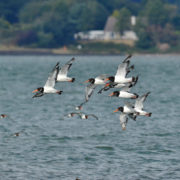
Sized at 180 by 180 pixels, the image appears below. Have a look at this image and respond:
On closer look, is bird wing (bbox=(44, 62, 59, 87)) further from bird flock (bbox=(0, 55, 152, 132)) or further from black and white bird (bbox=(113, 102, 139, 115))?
black and white bird (bbox=(113, 102, 139, 115))

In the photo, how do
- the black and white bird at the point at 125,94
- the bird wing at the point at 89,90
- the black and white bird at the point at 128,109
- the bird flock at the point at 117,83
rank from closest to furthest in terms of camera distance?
the bird flock at the point at 117,83 → the black and white bird at the point at 125,94 → the black and white bird at the point at 128,109 → the bird wing at the point at 89,90

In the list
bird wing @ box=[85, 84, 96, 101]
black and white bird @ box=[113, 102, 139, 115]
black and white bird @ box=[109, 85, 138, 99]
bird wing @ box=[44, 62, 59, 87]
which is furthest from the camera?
bird wing @ box=[85, 84, 96, 101]

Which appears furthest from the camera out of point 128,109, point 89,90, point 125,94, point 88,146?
point 88,146

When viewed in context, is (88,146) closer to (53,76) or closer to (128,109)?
(128,109)

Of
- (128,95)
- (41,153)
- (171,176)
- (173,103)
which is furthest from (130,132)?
(173,103)

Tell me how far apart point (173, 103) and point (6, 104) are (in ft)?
58.3

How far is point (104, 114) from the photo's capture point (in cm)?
6028

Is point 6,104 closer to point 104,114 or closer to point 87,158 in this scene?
point 104,114

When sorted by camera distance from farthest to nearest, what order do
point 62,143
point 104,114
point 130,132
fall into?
point 104,114 < point 130,132 < point 62,143

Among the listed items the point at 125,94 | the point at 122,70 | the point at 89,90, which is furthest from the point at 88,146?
the point at 122,70

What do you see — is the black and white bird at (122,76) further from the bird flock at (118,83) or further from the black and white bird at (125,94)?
the black and white bird at (125,94)

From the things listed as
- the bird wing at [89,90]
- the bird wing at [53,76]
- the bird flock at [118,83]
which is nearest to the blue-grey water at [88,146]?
the bird wing at [89,90]

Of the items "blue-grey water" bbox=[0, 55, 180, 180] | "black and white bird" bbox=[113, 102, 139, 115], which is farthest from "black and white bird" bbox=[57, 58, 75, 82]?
"blue-grey water" bbox=[0, 55, 180, 180]

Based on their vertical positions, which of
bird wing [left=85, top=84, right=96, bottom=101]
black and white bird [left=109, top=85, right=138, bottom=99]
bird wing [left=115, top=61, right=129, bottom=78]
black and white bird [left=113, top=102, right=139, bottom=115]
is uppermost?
bird wing [left=85, top=84, right=96, bottom=101]
